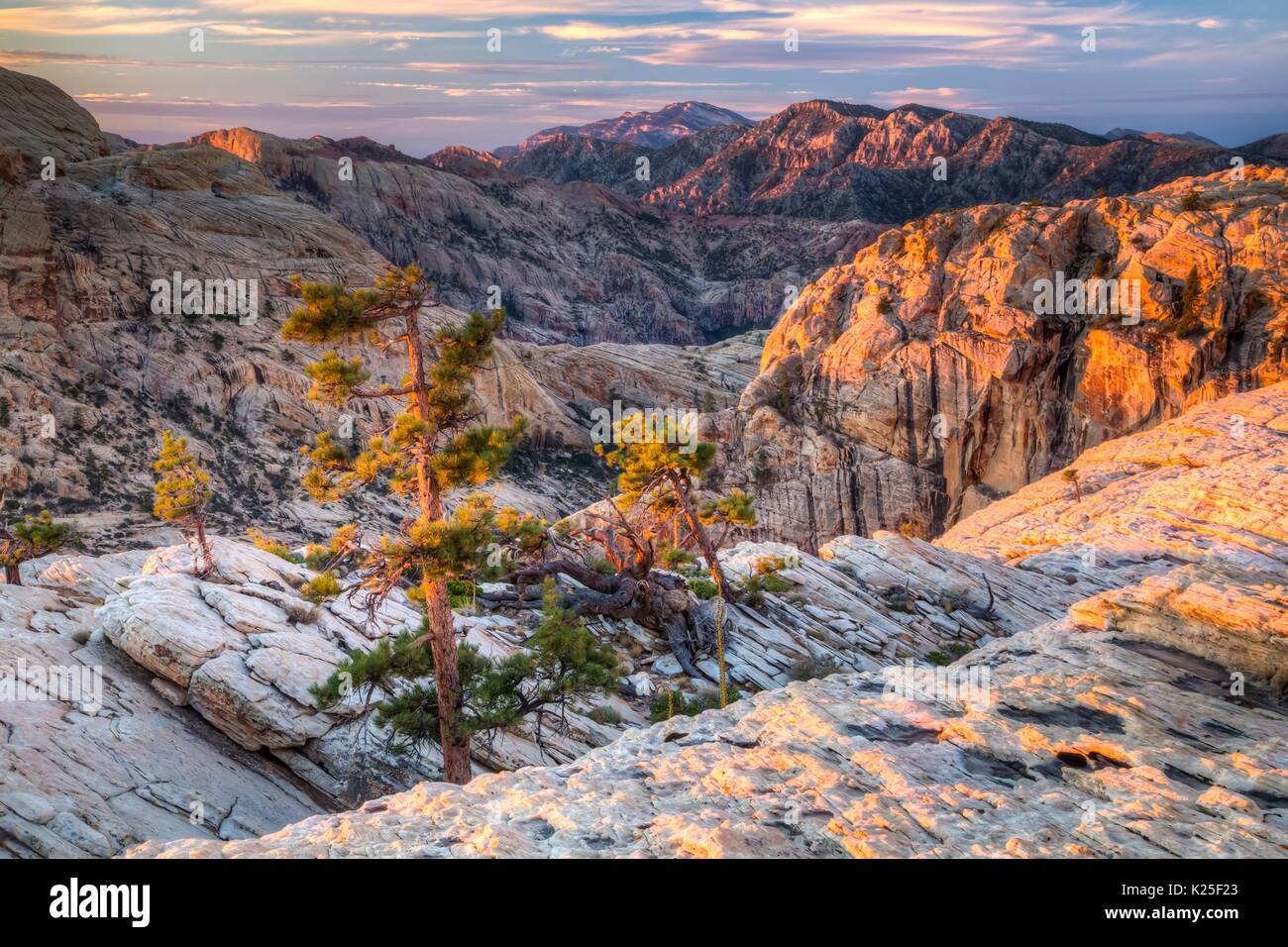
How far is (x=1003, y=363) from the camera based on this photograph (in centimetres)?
4931

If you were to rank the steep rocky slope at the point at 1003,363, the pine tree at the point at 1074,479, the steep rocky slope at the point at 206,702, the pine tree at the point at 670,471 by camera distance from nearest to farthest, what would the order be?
the steep rocky slope at the point at 206,702
the pine tree at the point at 670,471
the pine tree at the point at 1074,479
the steep rocky slope at the point at 1003,363

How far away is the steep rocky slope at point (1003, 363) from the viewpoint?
45.4m

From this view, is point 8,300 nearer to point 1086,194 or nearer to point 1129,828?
point 1129,828

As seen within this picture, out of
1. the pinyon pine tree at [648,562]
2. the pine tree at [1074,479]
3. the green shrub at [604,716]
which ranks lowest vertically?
the pine tree at [1074,479]

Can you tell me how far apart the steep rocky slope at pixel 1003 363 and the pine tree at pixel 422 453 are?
39.2 m

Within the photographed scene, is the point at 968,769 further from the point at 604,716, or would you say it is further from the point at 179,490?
the point at 179,490

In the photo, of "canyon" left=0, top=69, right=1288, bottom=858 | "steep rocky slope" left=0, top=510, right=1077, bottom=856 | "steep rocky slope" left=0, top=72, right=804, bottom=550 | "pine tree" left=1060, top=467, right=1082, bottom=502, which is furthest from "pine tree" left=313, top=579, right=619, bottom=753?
"steep rocky slope" left=0, top=72, right=804, bottom=550

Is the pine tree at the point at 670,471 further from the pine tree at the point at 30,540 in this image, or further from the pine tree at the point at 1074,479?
the pine tree at the point at 1074,479

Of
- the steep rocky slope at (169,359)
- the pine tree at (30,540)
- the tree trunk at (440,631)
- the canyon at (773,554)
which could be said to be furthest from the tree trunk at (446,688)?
the steep rocky slope at (169,359)

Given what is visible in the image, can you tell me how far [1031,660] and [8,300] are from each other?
56.1 metres

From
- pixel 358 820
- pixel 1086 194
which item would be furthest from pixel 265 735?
pixel 1086 194

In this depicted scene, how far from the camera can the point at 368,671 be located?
10.4 m

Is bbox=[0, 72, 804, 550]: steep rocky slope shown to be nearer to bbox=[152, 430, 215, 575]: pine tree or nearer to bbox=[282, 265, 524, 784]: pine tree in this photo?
bbox=[152, 430, 215, 575]: pine tree
